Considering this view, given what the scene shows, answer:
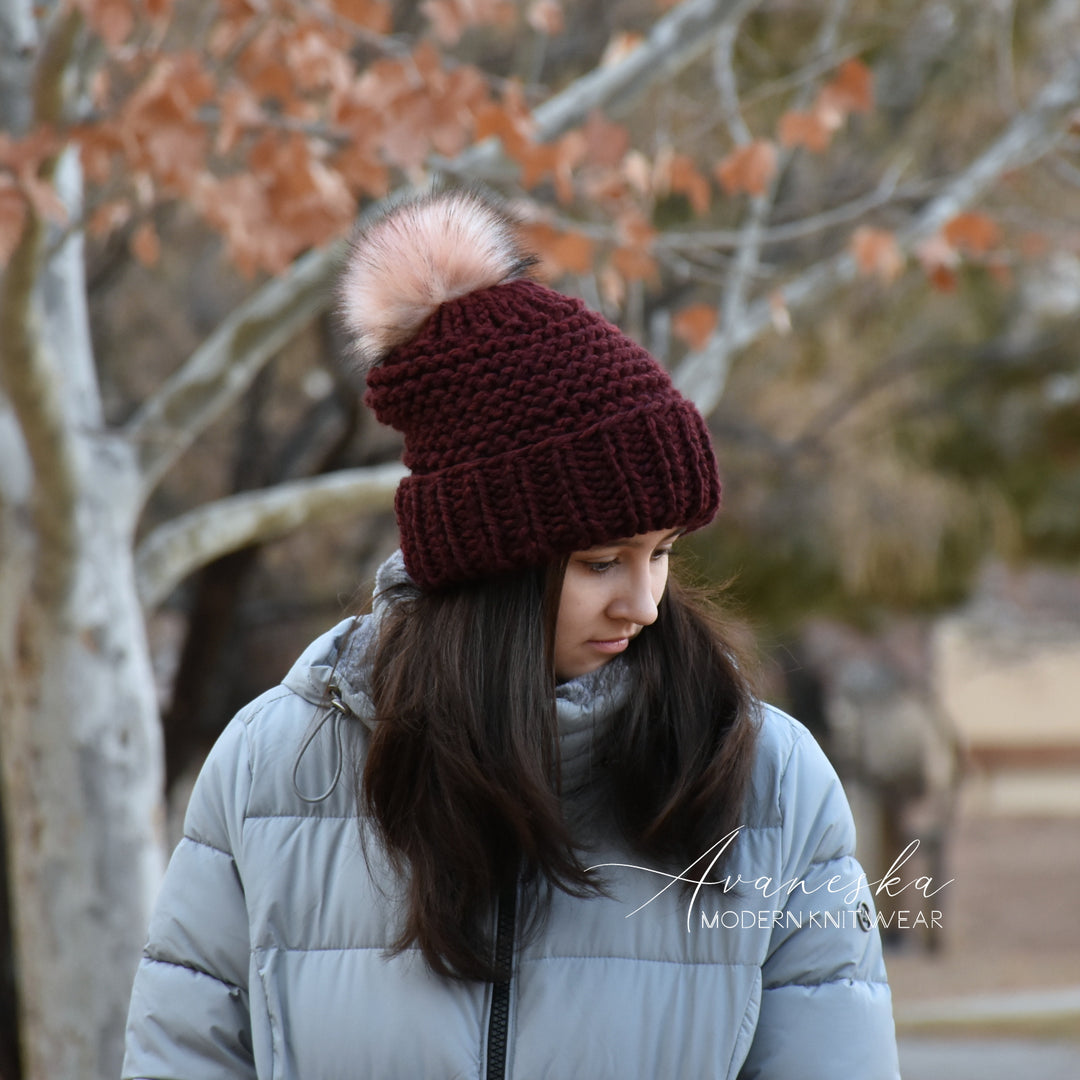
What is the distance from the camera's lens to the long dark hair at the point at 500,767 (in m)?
1.58

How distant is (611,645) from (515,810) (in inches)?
9.5

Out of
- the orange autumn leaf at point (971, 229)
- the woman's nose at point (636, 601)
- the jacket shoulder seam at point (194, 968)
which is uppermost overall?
the orange autumn leaf at point (971, 229)

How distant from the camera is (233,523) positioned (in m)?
3.35

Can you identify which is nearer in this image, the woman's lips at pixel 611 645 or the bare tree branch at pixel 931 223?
the woman's lips at pixel 611 645

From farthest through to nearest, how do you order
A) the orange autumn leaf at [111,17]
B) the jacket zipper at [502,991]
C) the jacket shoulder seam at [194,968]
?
the orange autumn leaf at [111,17] → the jacket shoulder seam at [194,968] → the jacket zipper at [502,991]

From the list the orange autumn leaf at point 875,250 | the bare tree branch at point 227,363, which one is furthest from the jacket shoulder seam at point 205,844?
the orange autumn leaf at point 875,250

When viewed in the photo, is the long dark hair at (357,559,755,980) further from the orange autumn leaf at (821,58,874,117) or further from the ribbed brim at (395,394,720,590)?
the orange autumn leaf at (821,58,874,117)

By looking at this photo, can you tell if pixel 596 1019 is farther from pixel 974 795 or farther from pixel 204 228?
pixel 974 795

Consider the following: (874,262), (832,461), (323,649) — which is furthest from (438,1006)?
(832,461)

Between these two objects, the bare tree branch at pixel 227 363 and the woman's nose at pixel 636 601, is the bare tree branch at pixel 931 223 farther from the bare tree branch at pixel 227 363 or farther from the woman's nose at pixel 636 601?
the woman's nose at pixel 636 601

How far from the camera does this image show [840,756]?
11.4m

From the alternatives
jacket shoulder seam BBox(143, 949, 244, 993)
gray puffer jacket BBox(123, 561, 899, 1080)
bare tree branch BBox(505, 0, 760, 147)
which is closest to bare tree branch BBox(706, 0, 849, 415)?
bare tree branch BBox(505, 0, 760, 147)

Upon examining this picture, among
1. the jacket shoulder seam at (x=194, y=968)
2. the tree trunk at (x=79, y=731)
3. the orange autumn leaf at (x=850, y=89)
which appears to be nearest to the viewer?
the jacket shoulder seam at (x=194, y=968)

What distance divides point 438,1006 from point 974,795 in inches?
560
